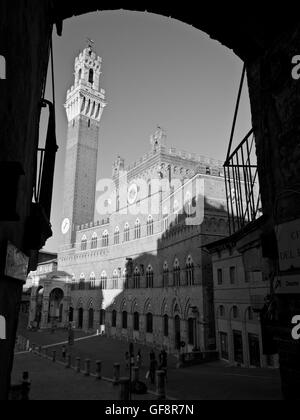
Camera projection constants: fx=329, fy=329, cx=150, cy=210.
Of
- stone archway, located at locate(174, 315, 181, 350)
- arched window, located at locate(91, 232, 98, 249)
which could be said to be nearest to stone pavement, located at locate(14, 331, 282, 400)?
stone archway, located at locate(174, 315, 181, 350)

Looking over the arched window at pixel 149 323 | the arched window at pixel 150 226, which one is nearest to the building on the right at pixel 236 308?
the arched window at pixel 149 323

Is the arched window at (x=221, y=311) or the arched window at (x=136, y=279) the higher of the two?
the arched window at (x=136, y=279)

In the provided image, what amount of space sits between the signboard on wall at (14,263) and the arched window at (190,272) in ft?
65.9

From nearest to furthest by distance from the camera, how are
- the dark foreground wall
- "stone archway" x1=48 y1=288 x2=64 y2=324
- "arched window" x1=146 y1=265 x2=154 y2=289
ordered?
the dark foreground wall, "arched window" x1=146 y1=265 x2=154 y2=289, "stone archway" x1=48 y1=288 x2=64 y2=324

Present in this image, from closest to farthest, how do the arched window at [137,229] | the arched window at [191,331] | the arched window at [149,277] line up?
the arched window at [191,331] → the arched window at [149,277] → the arched window at [137,229]

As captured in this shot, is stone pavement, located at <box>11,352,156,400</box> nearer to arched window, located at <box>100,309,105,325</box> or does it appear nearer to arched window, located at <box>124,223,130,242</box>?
arched window, located at <box>124,223,130,242</box>

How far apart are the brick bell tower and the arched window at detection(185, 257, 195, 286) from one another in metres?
24.0

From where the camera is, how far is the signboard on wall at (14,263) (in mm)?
3234

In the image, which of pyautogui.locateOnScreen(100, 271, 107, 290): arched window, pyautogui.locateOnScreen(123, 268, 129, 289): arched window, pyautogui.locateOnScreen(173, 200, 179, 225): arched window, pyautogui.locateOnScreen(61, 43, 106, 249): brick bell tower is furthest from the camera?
pyautogui.locateOnScreen(61, 43, 106, 249): brick bell tower

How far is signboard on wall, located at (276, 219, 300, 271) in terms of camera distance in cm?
362

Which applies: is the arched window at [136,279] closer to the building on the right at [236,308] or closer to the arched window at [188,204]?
the arched window at [188,204]

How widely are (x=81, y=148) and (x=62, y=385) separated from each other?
37881mm

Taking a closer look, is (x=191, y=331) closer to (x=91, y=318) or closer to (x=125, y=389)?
(x=125, y=389)

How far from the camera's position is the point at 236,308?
18.3 metres
